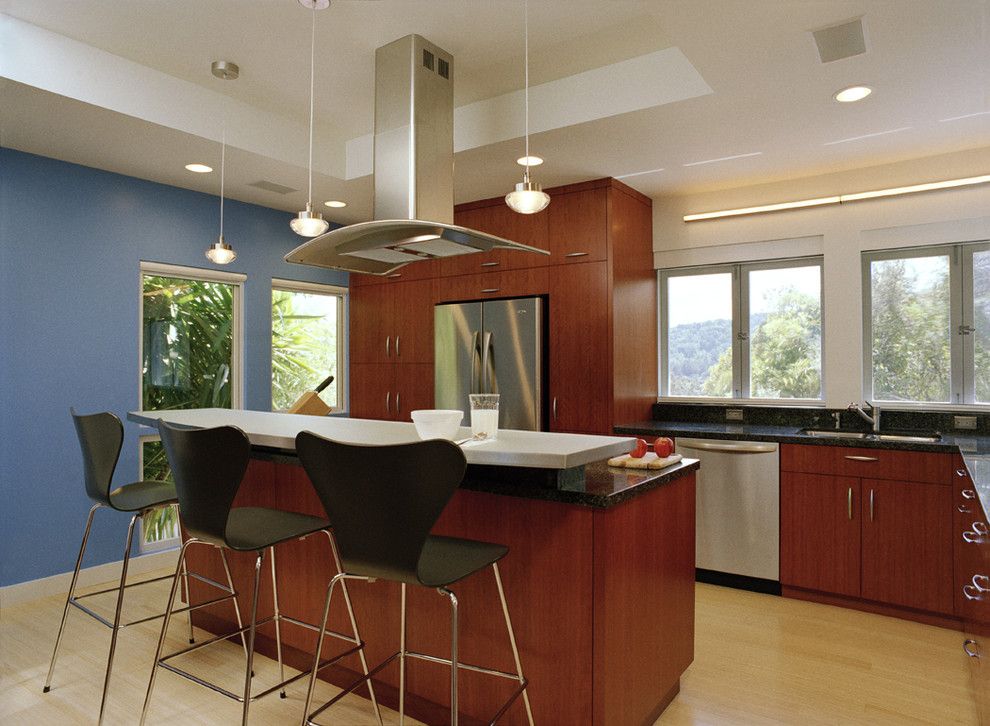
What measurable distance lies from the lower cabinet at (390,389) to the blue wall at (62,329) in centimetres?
Result: 171

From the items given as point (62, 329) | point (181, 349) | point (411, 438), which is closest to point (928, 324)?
point (411, 438)

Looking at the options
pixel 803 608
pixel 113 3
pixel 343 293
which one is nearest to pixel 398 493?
pixel 113 3

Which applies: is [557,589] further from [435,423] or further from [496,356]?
[496,356]

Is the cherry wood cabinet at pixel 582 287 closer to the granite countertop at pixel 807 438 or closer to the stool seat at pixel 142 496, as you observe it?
the granite countertop at pixel 807 438

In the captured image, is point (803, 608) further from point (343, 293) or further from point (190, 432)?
point (343, 293)

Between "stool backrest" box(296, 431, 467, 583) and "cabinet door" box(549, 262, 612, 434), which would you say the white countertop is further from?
"cabinet door" box(549, 262, 612, 434)

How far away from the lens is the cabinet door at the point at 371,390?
5234 mm

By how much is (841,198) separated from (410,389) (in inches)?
130

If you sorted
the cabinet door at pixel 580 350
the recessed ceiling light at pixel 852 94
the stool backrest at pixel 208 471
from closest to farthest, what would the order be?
the stool backrest at pixel 208 471, the recessed ceiling light at pixel 852 94, the cabinet door at pixel 580 350

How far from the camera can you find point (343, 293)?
5.61 meters

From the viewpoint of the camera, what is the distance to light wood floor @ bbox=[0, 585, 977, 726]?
2320 mm

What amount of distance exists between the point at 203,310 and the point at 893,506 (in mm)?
4502

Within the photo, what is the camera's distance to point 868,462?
11.0ft

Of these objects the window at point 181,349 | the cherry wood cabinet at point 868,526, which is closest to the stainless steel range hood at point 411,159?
the window at point 181,349
